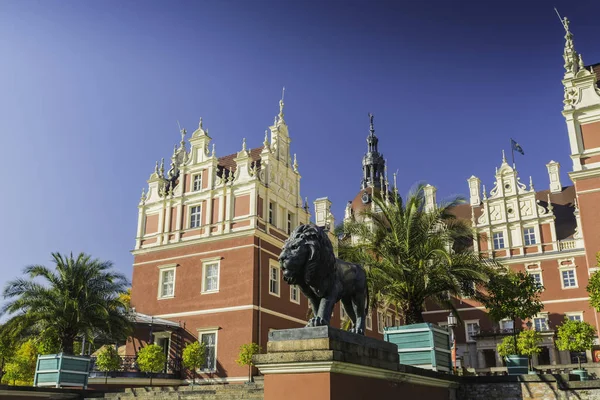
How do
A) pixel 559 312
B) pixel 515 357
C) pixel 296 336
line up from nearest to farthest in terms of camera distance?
pixel 296 336, pixel 515 357, pixel 559 312

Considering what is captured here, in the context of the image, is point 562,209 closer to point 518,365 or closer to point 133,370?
point 518,365

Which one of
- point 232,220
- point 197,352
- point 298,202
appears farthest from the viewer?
point 298,202

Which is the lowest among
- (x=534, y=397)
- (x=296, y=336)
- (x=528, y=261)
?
(x=534, y=397)

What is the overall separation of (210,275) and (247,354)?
578cm

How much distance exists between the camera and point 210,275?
29.8m

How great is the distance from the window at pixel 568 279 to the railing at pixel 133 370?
25601 mm

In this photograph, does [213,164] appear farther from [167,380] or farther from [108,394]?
[108,394]

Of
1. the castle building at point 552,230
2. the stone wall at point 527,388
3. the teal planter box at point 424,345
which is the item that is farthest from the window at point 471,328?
the stone wall at point 527,388

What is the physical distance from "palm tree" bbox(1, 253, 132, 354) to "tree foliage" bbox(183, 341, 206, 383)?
342 centimetres

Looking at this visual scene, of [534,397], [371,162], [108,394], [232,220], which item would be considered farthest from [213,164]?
[371,162]

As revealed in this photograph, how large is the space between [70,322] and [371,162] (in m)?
48.5

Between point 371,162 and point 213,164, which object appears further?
point 371,162

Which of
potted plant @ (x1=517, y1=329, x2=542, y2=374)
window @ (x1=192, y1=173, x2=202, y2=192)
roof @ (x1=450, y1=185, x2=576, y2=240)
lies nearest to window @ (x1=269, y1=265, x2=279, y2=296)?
window @ (x1=192, y1=173, x2=202, y2=192)

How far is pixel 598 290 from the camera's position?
725 inches
